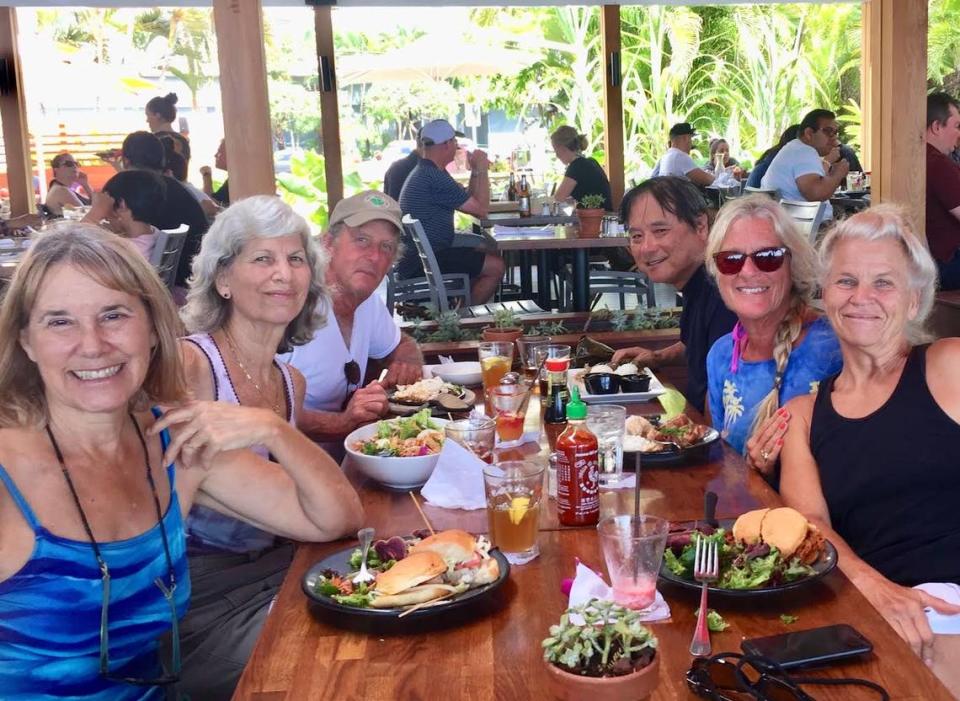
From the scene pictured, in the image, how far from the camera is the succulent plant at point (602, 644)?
4.24 ft

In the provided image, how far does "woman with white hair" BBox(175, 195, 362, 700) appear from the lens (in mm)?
2344

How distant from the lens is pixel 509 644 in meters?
1.50

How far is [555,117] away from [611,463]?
12.9 metres

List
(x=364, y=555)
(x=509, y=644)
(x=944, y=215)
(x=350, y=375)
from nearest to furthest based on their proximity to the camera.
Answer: (x=509, y=644), (x=364, y=555), (x=350, y=375), (x=944, y=215)

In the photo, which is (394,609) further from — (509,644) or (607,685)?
(607,685)

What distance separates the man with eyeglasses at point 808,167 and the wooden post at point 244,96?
16.9 ft

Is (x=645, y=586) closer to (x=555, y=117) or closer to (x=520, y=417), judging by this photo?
(x=520, y=417)

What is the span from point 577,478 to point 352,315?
5.50 ft

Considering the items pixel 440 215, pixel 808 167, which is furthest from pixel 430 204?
pixel 808 167

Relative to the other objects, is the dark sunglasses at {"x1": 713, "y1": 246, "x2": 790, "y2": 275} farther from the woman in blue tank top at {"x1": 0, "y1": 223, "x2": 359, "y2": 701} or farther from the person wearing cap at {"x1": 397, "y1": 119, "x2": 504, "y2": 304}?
the person wearing cap at {"x1": 397, "y1": 119, "x2": 504, "y2": 304}

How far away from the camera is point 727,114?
14.9 meters

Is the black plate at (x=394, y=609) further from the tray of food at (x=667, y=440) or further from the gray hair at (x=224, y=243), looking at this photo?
the gray hair at (x=224, y=243)

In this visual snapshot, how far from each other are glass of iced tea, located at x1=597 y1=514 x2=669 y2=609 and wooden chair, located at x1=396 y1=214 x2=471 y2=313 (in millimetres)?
4651

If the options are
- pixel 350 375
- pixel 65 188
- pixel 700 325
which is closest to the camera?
pixel 700 325
